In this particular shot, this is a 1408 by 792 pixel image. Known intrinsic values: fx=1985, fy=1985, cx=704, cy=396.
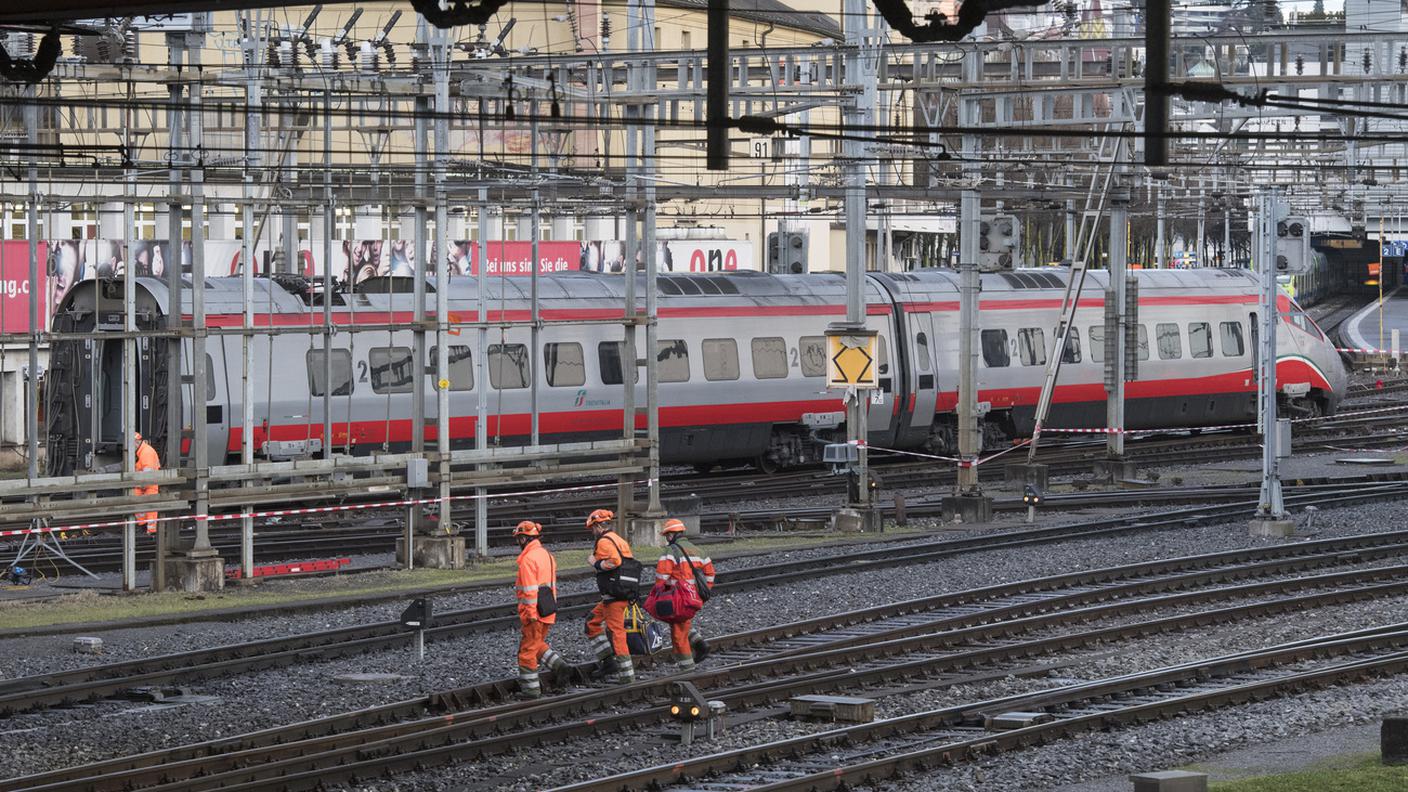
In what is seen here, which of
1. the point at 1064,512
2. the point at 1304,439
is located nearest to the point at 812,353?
the point at 1064,512

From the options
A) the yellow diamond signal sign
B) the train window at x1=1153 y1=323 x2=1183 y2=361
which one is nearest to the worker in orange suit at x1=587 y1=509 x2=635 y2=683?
the yellow diamond signal sign

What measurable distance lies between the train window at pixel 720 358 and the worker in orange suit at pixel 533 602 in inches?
693

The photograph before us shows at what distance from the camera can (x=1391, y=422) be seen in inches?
1738

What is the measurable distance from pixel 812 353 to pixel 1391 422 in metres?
16.7

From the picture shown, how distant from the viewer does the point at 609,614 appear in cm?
1574

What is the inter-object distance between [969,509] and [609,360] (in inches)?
266

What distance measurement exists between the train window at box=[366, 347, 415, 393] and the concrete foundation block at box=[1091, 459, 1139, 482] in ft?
38.7

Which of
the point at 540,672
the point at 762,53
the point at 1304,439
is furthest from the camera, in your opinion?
the point at 1304,439

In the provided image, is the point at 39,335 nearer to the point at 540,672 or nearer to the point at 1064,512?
the point at 540,672

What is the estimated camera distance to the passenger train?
27656mm

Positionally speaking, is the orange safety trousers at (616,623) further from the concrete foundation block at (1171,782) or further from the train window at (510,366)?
the train window at (510,366)

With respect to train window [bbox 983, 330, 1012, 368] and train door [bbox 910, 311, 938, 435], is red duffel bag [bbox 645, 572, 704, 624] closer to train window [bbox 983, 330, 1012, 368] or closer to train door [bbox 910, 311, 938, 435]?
train door [bbox 910, 311, 938, 435]

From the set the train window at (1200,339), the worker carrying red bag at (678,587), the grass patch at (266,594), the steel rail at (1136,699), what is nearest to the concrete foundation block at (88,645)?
the grass patch at (266,594)

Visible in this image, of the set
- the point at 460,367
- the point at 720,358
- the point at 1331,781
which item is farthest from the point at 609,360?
the point at 1331,781
